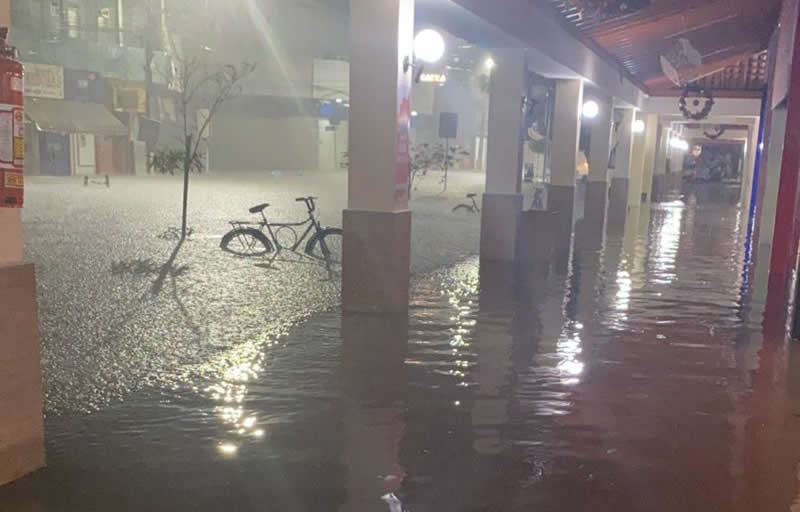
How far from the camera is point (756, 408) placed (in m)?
5.21

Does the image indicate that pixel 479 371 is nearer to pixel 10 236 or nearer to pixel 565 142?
pixel 10 236

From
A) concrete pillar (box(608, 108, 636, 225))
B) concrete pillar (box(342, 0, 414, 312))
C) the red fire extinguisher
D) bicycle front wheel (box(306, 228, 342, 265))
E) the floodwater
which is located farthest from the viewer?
concrete pillar (box(608, 108, 636, 225))

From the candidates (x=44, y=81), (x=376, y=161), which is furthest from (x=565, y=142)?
(x=44, y=81)

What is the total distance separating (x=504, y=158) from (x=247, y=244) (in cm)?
431

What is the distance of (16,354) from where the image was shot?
3680 mm

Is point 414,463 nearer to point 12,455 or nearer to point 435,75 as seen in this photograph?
point 12,455

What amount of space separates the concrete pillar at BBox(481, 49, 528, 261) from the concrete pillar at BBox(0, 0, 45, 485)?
8503 mm

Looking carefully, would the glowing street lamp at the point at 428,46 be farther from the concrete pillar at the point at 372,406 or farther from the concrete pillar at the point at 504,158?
the concrete pillar at the point at 372,406

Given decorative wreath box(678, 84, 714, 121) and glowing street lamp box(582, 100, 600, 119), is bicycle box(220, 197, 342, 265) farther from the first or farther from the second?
decorative wreath box(678, 84, 714, 121)

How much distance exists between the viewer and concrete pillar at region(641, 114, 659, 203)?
1104 inches

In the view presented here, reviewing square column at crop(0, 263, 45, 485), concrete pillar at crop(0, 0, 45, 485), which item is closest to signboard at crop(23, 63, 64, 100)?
concrete pillar at crop(0, 0, 45, 485)

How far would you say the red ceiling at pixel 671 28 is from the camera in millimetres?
12094

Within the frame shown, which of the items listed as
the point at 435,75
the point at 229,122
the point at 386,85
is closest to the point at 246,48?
the point at 229,122

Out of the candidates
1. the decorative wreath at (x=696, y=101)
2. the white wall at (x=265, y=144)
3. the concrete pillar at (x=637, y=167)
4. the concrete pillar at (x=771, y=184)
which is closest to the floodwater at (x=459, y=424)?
the concrete pillar at (x=771, y=184)
